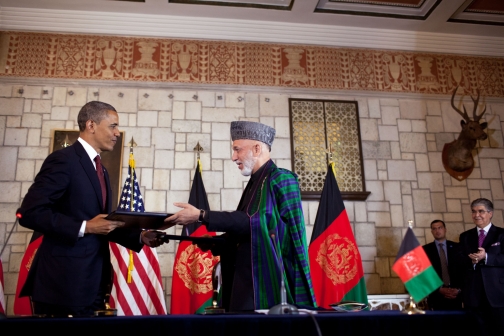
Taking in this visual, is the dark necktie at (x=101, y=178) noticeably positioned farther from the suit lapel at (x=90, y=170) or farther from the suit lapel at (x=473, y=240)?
the suit lapel at (x=473, y=240)

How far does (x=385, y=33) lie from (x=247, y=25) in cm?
220

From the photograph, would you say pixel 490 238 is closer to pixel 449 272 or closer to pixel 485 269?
pixel 485 269

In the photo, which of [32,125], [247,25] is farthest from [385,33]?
[32,125]

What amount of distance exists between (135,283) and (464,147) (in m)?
4.90

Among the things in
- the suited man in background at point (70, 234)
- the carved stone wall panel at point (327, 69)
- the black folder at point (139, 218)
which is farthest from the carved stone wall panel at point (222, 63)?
the black folder at point (139, 218)

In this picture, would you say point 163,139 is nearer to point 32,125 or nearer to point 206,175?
point 206,175

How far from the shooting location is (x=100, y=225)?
260cm

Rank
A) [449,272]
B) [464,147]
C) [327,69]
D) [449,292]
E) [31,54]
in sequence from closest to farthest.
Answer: [449,292], [449,272], [31,54], [464,147], [327,69]

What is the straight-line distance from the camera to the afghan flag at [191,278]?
5309 millimetres

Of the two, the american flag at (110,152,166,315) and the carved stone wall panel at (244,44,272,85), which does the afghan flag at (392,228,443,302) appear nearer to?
the american flag at (110,152,166,315)

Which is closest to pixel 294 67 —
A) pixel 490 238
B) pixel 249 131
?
pixel 490 238

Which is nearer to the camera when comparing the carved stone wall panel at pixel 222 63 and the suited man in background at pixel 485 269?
the suited man in background at pixel 485 269

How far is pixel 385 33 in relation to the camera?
24.4 ft

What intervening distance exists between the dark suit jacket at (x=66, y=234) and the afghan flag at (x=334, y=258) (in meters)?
3.26
